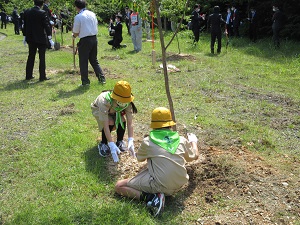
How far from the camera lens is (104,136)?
4543mm

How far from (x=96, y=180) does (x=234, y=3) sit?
1722 centimetres

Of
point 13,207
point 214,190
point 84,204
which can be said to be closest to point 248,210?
point 214,190

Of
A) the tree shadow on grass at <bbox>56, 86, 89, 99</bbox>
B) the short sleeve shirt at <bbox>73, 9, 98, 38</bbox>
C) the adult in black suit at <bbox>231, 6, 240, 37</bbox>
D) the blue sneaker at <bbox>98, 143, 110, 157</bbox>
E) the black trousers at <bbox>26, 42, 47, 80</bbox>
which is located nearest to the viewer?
the blue sneaker at <bbox>98, 143, 110, 157</bbox>

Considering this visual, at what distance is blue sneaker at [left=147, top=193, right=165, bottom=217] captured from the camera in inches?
133

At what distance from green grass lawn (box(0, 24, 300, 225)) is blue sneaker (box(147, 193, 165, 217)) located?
69 mm

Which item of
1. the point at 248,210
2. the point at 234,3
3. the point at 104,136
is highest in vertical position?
the point at 234,3

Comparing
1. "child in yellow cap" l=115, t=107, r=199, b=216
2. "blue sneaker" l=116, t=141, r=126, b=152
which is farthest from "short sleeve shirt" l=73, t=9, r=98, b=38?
"child in yellow cap" l=115, t=107, r=199, b=216

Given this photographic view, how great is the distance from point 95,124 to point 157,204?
8.24ft

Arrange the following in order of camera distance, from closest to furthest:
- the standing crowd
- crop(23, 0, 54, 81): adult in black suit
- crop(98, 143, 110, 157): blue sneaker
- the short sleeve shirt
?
crop(98, 143, 110, 157): blue sneaker < the short sleeve shirt < crop(23, 0, 54, 81): adult in black suit < the standing crowd

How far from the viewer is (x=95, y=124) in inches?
221

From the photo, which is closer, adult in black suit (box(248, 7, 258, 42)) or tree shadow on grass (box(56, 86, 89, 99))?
tree shadow on grass (box(56, 86, 89, 99))

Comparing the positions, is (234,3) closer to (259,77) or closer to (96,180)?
(259,77)

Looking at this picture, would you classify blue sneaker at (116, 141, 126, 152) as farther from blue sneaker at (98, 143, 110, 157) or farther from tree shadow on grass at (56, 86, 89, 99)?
tree shadow on grass at (56, 86, 89, 99)

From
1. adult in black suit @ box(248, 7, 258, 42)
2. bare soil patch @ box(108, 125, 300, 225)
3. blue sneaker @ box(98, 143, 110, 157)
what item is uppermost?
adult in black suit @ box(248, 7, 258, 42)
